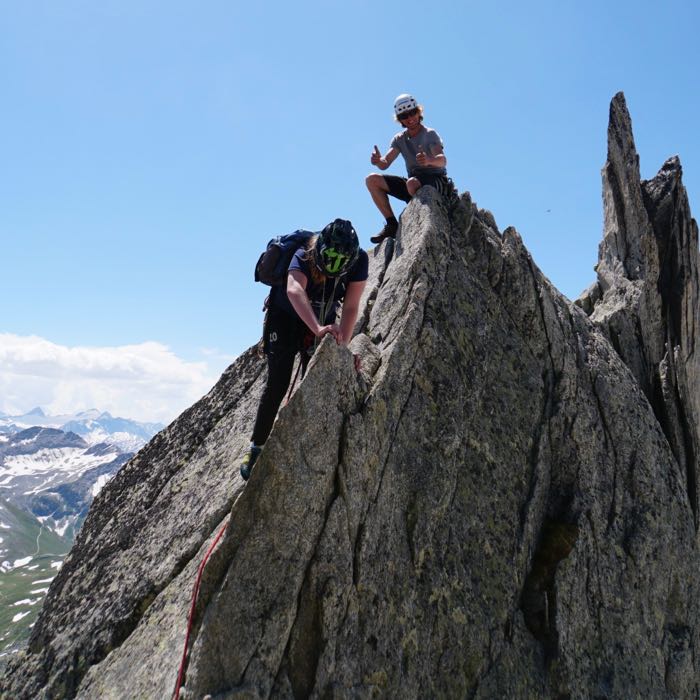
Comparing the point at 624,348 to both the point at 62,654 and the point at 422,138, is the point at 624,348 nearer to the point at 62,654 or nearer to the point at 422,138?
the point at 422,138

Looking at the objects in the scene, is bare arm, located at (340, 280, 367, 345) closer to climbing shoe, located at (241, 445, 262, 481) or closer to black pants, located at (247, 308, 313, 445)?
black pants, located at (247, 308, 313, 445)

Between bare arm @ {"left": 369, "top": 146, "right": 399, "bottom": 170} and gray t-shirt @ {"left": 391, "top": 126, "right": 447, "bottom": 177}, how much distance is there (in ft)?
0.58

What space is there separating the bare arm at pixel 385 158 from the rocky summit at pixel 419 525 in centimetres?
195

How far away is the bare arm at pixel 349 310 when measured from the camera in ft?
40.8

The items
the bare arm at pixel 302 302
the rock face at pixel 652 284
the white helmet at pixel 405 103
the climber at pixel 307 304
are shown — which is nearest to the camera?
the bare arm at pixel 302 302

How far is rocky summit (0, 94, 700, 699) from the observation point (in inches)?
420

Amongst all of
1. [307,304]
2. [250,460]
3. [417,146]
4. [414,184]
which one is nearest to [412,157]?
[417,146]

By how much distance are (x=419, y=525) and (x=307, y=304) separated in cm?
535

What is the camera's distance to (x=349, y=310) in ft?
41.3

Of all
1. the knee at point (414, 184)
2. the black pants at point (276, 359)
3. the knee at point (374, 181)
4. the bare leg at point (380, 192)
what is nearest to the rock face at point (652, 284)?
the knee at point (414, 184)

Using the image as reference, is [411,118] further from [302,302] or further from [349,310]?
[302,302]

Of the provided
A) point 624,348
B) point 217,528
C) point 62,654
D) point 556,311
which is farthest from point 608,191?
point 62,654

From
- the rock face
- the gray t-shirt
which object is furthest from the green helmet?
the rock face

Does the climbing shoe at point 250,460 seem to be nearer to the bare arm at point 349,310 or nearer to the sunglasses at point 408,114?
the bare arm at point 349,310
